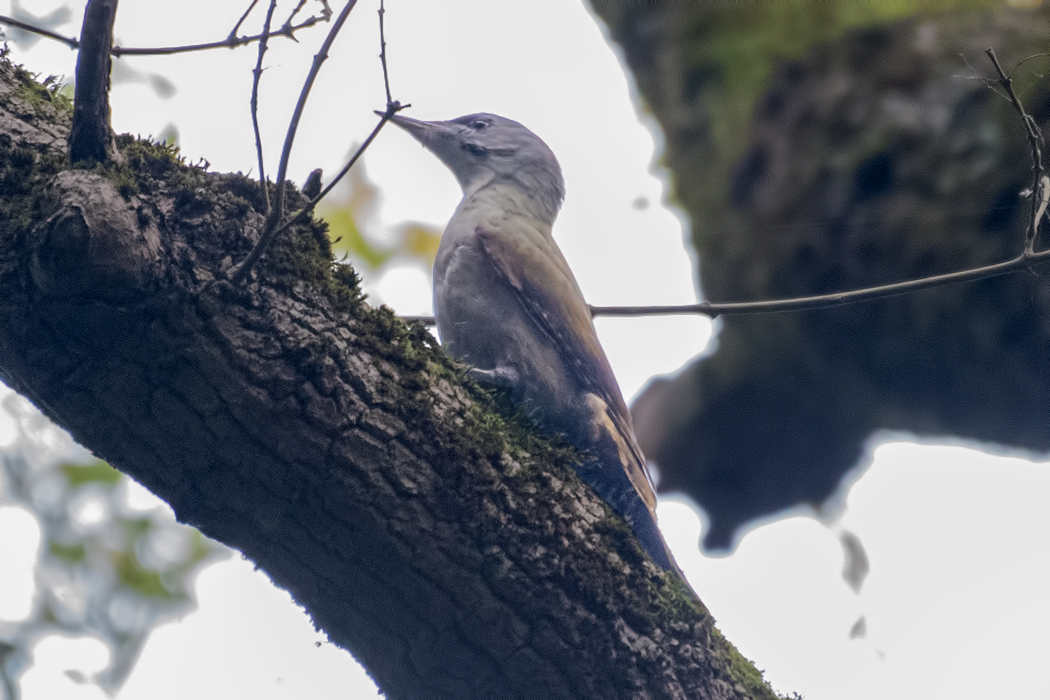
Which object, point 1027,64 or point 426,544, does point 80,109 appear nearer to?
point 426,544

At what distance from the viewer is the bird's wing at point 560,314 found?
3637 mm

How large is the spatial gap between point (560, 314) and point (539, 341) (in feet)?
0.66

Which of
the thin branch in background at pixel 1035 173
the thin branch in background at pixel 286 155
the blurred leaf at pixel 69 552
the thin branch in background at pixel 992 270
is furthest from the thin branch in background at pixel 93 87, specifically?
the blurred leaf at pixel 69 552

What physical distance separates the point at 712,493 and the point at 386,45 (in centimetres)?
344

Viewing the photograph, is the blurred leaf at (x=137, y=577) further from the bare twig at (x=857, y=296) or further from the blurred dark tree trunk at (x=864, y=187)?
the blurred dark tree trunk at (x=864, y=187)

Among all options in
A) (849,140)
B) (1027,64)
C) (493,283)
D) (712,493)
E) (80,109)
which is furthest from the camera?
(712,493)

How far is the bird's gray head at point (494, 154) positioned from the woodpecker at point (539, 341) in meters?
0.65

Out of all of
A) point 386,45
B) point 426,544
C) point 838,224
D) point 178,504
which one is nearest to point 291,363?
point 178,504

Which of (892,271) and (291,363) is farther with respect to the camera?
(892,271)

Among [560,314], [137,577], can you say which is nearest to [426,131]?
[560,314]

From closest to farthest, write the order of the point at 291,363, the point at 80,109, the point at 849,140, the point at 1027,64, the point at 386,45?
the point at 80,109 < the point at 291,363 < the point at 386,45 < the point at 1027,64 < the point at 849,140

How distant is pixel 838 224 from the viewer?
10.8 feet

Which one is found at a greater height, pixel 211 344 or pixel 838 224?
pixel 838 224

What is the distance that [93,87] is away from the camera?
1.84 meters
